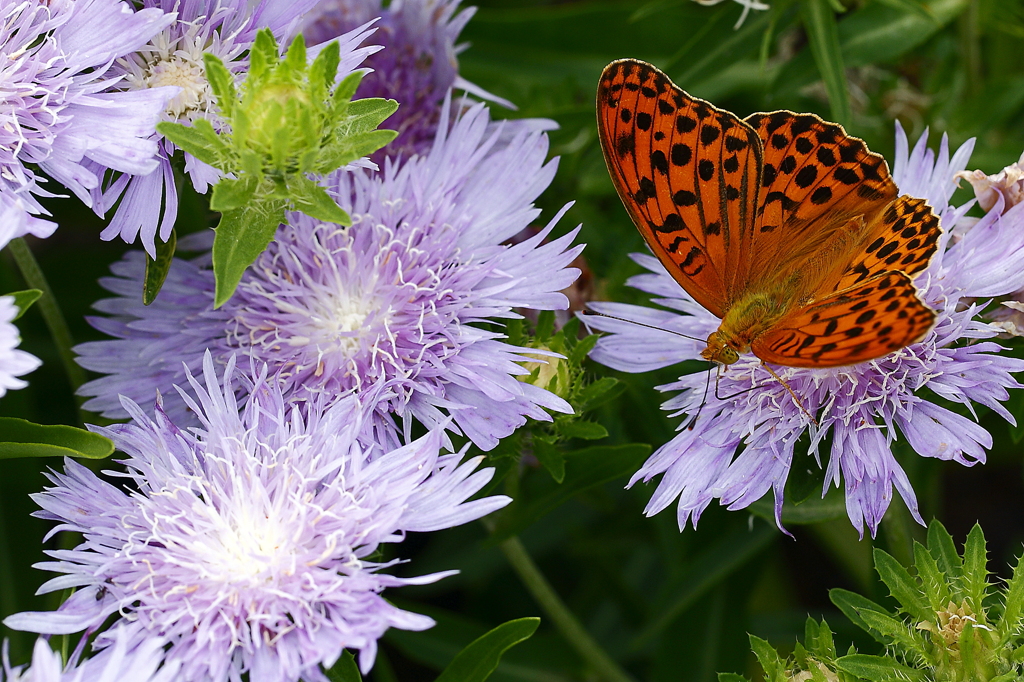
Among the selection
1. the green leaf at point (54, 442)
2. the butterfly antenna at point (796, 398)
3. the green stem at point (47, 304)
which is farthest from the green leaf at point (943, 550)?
the green stem at point (47, 304)

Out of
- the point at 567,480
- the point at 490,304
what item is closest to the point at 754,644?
the point at 567,480

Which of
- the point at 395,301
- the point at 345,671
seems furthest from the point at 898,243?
the point at 345,671

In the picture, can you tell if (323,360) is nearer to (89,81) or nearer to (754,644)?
(89,81)

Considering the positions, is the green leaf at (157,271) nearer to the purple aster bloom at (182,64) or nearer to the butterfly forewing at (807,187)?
the purple aster bloom at (182,64)

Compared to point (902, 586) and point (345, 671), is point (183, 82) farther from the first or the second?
point (902, 586)

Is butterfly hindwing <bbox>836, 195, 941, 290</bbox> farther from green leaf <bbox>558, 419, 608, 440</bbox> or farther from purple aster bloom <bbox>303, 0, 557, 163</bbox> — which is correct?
purple aster bloom <bbox>303, 0, 557, 163</bbox>

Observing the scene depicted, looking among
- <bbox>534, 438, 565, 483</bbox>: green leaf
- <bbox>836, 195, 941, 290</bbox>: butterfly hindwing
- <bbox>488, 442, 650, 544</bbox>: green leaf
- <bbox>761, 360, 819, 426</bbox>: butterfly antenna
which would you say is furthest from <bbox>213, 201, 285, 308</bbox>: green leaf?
<bbox>836, 195, 941, 290</bbox>: butterfly hindwing
